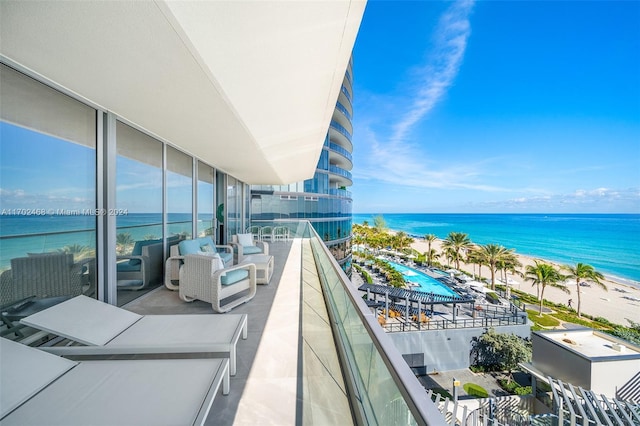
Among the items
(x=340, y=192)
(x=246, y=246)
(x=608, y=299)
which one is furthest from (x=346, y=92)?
(x=608, y=299)

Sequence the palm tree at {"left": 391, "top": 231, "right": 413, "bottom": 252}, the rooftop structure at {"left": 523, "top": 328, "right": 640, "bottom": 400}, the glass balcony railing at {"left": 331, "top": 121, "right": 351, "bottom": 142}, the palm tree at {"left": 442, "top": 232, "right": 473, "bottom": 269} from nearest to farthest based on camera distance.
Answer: the rooftop structure at {"left": 523, "top": 328, "right": 640, "bottom": 400} → the glass balcony railing at {"left": 331, "top": 121, "right": 351, "bottom": 142} → the palm tree at {"left": 442, "top": 232, "right": 473, "bottom": 269} → the palm tree at {"left": 391, "top": 231, "right": 413, "bottom": 252}

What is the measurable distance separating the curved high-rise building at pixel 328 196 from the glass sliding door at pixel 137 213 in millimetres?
8158

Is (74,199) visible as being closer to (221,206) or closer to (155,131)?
(155,131)

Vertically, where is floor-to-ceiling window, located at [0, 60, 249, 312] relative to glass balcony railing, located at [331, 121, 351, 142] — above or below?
below

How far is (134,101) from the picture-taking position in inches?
118

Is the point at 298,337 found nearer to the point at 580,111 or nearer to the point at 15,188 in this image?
the point at 15,188

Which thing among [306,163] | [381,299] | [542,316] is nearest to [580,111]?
[542,316]

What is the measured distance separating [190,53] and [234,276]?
2952mm

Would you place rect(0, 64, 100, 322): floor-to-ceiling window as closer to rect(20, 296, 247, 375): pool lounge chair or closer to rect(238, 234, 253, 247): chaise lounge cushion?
rect(20, 296, 247, 375): pool lounge chair

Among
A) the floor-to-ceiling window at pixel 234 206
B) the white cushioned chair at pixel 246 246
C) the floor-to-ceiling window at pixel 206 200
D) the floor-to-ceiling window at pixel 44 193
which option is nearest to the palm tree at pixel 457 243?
the floor-to-ceiling window at pixel 234 206

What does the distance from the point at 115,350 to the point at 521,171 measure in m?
107

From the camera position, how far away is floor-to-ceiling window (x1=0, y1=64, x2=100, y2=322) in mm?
2344

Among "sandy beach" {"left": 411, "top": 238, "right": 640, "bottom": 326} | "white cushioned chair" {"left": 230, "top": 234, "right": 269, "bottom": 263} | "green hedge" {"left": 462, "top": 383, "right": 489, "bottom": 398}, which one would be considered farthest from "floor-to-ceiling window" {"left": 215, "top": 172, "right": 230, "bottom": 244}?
"sandy beach" {"left": 411, "top": 238, "right": 640, "bottom": 326}

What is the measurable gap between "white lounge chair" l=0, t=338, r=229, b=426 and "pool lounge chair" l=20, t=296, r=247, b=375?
0.52 feet
